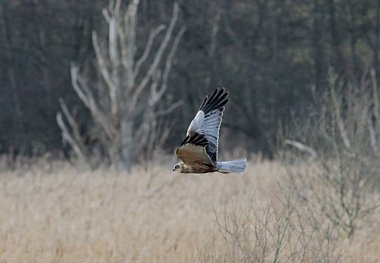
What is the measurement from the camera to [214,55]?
92.0 ft

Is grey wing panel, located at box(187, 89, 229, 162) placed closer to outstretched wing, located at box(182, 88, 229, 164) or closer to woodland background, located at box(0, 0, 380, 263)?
outstretched wing, located at box(182, 88, 229, 164)

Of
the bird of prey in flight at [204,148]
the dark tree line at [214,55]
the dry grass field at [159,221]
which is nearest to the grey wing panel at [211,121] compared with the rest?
the bird of prey in flight at [204,148]

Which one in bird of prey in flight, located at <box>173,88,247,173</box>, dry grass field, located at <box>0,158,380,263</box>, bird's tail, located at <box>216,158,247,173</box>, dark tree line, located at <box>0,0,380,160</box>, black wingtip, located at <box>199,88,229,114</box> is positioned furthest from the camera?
dark tree line, located at <box>0,0,380,160</box>

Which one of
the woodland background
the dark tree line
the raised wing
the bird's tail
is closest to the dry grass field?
the woodland background

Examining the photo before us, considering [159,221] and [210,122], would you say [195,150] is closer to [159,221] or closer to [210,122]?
[210,122]

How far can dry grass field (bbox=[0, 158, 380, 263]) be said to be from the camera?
768 cm

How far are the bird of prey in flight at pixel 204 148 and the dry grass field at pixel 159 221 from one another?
0.37 meters

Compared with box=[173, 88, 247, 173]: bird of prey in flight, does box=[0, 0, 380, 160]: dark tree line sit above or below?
above

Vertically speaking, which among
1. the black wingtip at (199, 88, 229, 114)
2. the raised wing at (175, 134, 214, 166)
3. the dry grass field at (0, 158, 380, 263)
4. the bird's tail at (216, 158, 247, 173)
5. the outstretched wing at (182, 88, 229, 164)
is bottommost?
the dry grass field at (0, 158, 380, 263)

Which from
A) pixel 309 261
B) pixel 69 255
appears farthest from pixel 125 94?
pixel 309 261

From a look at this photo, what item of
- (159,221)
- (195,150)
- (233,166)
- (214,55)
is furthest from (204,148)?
(214,55)

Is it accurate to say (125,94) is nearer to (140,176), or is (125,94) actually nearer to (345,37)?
(140,176)

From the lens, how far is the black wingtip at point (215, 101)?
7.25 metres

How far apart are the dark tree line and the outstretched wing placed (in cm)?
1893
